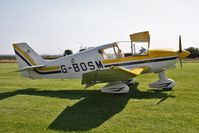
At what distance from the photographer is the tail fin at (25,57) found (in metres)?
7.80

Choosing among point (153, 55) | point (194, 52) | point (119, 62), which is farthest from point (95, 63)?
point (194, 52)

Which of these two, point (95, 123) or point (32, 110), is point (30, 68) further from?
point (95, 123)

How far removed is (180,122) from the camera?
134 inches

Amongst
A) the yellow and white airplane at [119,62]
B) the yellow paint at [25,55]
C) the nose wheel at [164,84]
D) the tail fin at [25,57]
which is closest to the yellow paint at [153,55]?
the yellow and white airplane at [119,62]

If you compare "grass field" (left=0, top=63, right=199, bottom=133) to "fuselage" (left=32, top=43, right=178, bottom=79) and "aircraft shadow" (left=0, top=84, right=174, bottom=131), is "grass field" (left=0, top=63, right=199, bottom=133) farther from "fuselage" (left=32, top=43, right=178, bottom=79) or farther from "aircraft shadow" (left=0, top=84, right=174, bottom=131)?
"fuselage" (left=32, top=43, right=178, bottom=79)

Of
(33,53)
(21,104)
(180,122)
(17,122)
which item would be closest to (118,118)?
(180,122)

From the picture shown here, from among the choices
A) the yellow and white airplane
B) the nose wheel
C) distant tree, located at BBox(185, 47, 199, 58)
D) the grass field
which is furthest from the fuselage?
distant tree, located at BBox(185, 47, 199, 58)

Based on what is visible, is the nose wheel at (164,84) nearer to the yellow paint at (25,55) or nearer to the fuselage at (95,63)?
the fuselage at (95,63)

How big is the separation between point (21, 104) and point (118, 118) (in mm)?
3409

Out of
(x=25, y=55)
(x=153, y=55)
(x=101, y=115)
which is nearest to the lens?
(x=101, y=115)

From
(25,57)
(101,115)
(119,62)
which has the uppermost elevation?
(25,57)

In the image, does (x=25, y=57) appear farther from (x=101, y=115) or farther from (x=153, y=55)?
(x=153, y=55)

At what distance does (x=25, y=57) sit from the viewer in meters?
7.85

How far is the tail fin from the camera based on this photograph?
25.6ft
